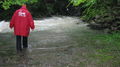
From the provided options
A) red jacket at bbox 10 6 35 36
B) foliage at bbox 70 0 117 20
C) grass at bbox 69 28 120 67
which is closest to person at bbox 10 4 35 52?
red jacket at bbox 10 6 35 36

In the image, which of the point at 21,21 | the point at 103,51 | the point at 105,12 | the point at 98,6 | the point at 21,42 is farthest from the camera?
the point at 98,6

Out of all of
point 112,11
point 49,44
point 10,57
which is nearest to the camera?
point 10,57

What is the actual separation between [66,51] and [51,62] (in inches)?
76.2

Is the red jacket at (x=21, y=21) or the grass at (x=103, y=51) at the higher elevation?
the red jacket at (x=21, y=21)

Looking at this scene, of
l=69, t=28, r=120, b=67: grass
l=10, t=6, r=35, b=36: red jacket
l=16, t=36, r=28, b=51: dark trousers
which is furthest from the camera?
l=16, t=36, r=28, b=51: dark trousers

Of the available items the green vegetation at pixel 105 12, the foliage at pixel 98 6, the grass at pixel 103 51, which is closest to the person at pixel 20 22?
the grass at pixel 103 51

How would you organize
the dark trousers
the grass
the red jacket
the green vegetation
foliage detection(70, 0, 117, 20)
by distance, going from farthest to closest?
foliage detection(70, 0, 117, 20) < the green vegetation < the dark trousers < the red jacket < the grass

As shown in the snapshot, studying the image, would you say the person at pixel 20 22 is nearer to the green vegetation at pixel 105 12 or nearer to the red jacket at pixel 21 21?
the red jacket at pixel 21 21

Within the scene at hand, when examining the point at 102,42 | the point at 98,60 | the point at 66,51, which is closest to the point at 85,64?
the point at 98,60

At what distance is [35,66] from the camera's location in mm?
7859

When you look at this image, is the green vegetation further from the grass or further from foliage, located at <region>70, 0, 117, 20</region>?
the grass

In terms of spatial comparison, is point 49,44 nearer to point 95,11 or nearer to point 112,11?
point 112,11

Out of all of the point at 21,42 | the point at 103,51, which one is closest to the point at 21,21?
the point at 21,42

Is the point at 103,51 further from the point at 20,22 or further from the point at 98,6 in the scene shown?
the point at 98,6
